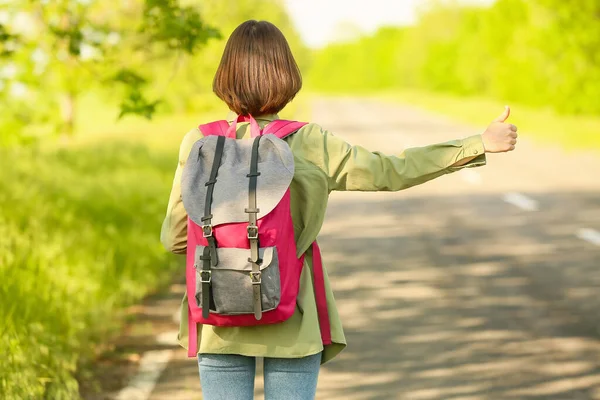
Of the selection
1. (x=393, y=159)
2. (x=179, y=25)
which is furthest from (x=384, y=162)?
(x=179, y=25)

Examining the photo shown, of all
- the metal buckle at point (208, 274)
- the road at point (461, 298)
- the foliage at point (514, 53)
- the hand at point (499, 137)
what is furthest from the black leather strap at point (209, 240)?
the foliage at point (514, 53)

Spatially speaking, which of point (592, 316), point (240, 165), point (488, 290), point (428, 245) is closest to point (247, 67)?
point (240, 165)

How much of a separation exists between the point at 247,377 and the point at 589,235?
29.5ft

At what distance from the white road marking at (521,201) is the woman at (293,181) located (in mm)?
11172

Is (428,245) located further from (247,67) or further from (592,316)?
(247,67)

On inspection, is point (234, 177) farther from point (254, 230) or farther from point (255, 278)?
point (255, 278)

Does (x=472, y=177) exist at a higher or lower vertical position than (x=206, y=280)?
lower

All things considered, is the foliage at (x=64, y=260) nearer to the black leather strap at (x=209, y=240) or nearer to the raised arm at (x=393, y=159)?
the black leather strap at (x=209, y=240)

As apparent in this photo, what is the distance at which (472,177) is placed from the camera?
18312 mm

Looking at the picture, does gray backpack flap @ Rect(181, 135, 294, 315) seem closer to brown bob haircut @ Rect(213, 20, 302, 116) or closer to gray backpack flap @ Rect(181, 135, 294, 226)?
gray backpack flap @ Rect(181, 135, 294, 226)

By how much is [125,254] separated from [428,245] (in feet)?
11.7

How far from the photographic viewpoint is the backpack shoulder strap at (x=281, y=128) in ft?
9.12

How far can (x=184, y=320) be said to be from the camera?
294 cm

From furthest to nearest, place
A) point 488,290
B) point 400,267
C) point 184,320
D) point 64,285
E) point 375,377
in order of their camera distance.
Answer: point 400,267 → point 488,290 → point 64,285 → point 375,377 → point 184,320
